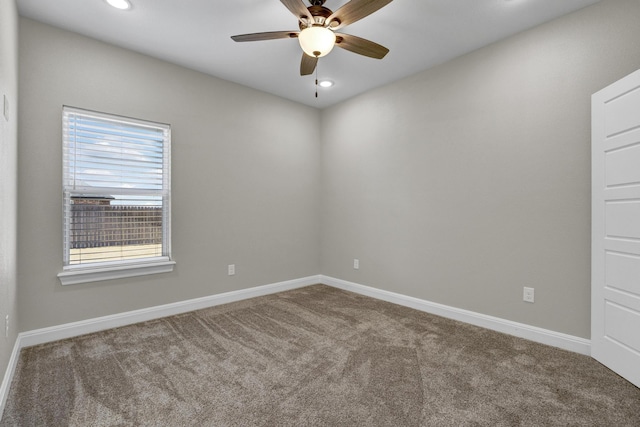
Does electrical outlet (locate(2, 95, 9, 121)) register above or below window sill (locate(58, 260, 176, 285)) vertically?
above

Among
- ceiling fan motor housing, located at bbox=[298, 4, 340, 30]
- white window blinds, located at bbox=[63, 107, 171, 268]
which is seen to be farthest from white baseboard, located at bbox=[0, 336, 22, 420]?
ceiling fan motor housing, located at bbox=[298, 4, 340, 30]

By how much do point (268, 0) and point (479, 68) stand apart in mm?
2088

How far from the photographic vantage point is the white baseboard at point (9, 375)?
1.75m

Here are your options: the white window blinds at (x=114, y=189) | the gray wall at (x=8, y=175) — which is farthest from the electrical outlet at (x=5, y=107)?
the white window blinds at (x=114, y=189)

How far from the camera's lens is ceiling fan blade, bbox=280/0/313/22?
188 cm

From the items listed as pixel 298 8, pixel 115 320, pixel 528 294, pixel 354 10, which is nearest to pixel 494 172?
pixel 528 294

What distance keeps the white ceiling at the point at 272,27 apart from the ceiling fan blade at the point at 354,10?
356mm

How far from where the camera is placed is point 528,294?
8.89ft

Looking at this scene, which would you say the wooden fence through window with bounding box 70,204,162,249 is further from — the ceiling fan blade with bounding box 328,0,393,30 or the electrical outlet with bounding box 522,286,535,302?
the electrical outlet with bounding box 522,286,535,302

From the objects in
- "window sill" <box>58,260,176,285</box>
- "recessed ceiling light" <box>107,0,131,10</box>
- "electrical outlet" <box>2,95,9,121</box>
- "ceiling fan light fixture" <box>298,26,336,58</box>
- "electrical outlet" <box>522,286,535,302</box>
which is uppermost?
"recessed ceiling light" <box>107,0,131,10</box>

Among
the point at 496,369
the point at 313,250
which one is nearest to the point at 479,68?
the point at 496,369

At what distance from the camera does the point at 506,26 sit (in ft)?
8.65

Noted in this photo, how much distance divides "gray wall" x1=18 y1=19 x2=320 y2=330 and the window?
0.08m

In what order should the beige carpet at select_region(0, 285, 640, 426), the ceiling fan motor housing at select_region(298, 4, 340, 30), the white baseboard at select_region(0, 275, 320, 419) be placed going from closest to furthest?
the beige carpet at select_region(0, 285, 640, 426) < the ceiling fan motor housing at select_region(298, 4, 340, 30) < the white baseboard at select_region(0, 275, 320, 419)
